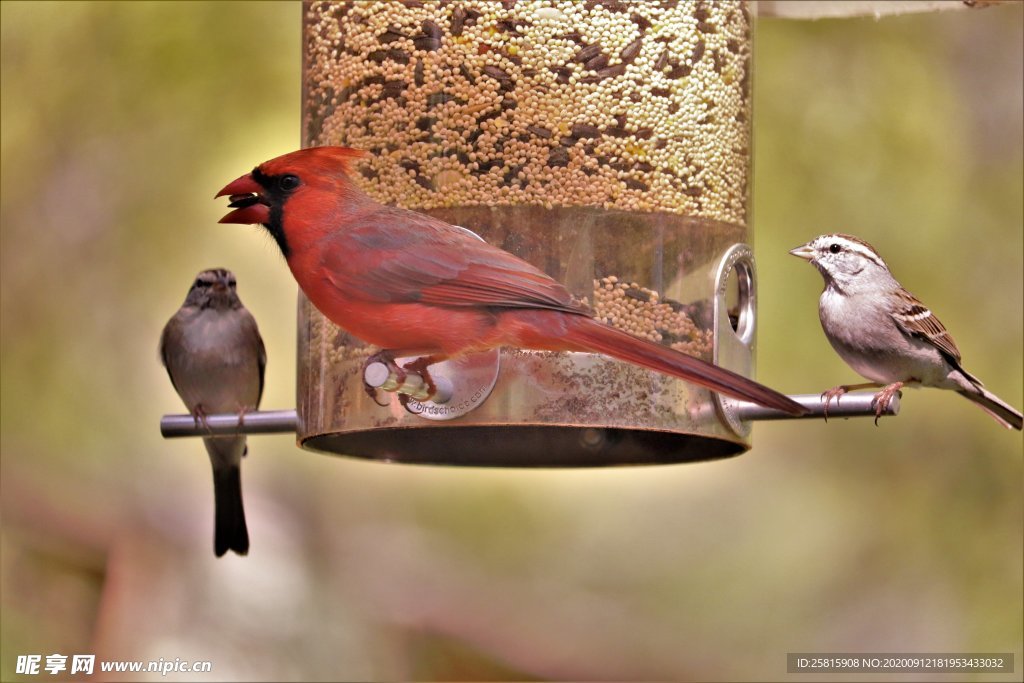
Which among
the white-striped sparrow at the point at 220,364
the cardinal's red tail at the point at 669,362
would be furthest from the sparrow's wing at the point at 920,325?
the white-striped sparrow at the point at 220,364

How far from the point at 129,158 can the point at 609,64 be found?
4014 mm

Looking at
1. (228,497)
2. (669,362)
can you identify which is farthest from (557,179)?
(228,497)

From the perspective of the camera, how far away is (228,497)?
774 cm

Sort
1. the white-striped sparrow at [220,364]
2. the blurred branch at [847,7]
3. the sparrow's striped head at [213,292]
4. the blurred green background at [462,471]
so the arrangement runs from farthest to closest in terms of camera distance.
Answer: the blurred green background at [462,471]
the sparrow's striped head at [213,292]
the white-striped sparrow at [220,364]
the blurred branch at [847,7]

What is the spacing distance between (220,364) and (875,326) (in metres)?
3.22

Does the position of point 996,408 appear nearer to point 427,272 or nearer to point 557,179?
point 557,179

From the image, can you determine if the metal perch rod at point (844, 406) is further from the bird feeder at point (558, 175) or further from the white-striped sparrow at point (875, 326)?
the white-striped sparrow at point (875, 326)

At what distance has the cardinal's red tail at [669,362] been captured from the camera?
150 inches

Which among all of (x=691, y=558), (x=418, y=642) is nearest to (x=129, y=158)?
(x=418, y=642)

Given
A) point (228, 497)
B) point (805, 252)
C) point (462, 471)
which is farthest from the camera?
point (462, 471)

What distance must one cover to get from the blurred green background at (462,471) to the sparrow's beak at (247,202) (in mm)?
3634

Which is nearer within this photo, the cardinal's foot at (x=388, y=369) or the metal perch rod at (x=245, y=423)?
the cardinal's foot at (x=388, y=369)

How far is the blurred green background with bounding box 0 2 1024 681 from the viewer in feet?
27.2

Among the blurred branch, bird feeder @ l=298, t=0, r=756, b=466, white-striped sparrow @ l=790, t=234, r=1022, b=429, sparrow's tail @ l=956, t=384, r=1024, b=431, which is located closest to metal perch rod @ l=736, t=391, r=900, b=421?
bird feeder @ l=298, t=0, r=756, b=466
